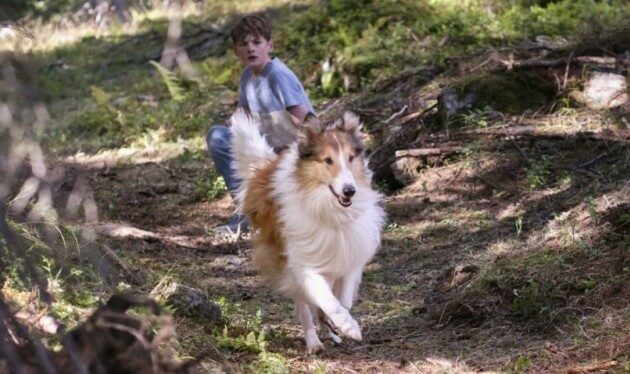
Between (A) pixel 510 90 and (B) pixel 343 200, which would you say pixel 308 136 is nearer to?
(B) pixel 343 200

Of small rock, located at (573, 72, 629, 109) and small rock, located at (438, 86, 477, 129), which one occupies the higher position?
small rock, located at (438, 86, 477, 129)

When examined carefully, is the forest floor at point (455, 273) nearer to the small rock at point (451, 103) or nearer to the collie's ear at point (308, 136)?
the small rock at point (451, 103)

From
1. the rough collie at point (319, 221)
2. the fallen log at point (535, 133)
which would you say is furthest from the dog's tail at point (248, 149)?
the fallen log at point (535, 133)

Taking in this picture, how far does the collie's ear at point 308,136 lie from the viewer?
6383 millimetres

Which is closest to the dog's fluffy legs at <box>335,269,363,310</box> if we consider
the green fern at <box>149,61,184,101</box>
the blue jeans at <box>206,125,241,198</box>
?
the blue jeans at <box>206,125,241,198</box>

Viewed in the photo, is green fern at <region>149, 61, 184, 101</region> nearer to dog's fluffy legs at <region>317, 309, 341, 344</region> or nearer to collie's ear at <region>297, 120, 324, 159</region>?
collie's ear at <region>297, 120, 324, 159</region>

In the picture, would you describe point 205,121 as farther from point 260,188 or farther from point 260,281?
point 260,188

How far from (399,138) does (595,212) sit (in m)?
3.85

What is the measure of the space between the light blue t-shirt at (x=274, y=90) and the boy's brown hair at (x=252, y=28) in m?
0.31

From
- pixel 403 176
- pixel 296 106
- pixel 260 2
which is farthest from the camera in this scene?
pixel 260 2

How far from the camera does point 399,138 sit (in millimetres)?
10727

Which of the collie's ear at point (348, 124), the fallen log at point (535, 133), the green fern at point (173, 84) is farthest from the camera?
the green fern at point (173, 84)

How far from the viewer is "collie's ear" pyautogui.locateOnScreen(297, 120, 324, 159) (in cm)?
638

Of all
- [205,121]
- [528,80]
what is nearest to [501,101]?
[528,80]
